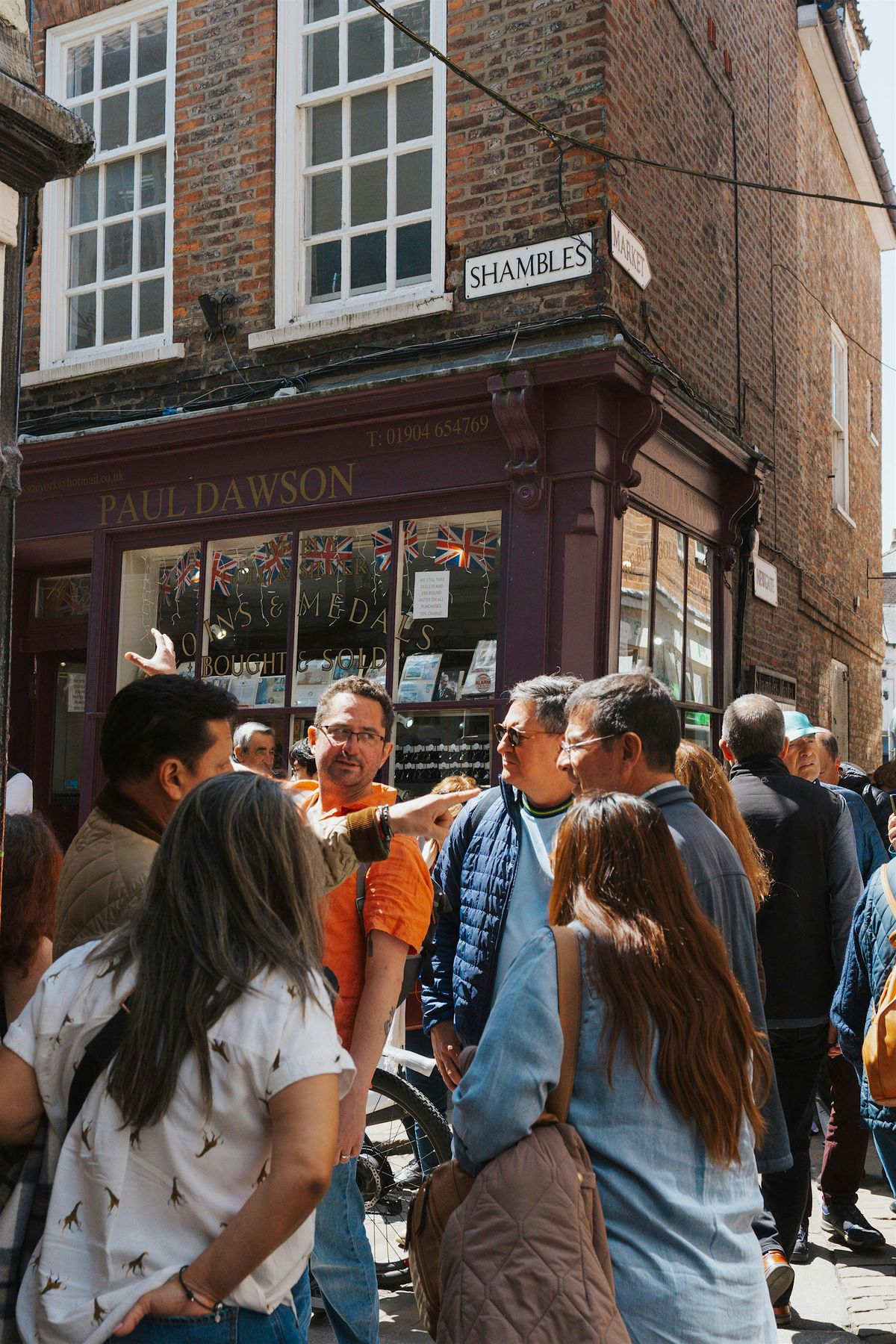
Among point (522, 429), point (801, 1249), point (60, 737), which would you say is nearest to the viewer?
point (801, 1249)

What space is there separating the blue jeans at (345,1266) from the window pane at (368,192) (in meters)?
6.56

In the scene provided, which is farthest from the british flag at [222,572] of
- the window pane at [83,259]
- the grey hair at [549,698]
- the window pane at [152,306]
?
the grey hair at [549,698]

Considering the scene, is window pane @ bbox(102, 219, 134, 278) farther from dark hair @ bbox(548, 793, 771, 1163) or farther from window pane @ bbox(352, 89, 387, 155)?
dark hair @ bbox(548, 793, 771, 1163)

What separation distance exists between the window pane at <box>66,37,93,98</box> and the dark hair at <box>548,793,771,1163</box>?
28.7 feet

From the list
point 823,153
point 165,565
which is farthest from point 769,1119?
point 823,153

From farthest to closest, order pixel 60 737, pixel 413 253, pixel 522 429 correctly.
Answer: pixel 60 737 < pixel 413 253 < pixel 522 429

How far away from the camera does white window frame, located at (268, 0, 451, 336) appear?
7938mm

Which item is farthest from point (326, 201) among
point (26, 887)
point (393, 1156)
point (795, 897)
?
point (26, 887)

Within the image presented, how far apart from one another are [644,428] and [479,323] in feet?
4.01

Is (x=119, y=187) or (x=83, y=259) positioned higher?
(x=119, y=187)

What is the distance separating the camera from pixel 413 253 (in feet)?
26.7

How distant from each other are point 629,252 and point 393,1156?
212 inches

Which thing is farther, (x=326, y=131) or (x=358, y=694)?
(x=326, y=131)

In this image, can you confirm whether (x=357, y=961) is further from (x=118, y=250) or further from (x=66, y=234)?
(x=66, y=234)
